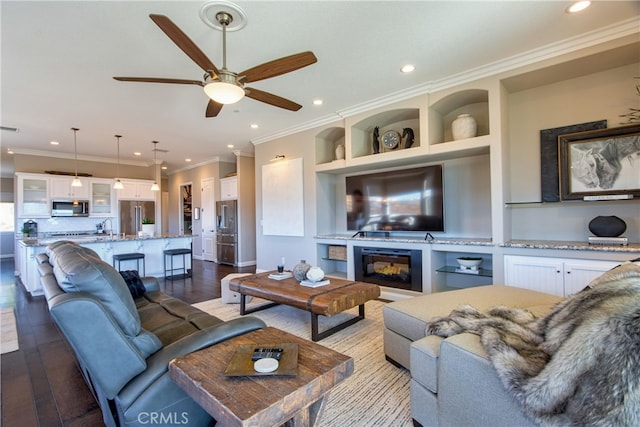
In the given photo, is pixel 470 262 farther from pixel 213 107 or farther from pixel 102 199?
pixel 102 199

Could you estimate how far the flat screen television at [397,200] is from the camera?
13.5 feet

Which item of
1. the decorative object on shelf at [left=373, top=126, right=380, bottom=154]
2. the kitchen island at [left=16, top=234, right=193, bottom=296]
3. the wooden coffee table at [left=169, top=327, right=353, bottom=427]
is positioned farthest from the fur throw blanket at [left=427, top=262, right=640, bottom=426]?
the kitchen island at [left=16, top=234, right=193, bottom=296]

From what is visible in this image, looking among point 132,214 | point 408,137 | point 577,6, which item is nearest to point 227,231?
point 132,214

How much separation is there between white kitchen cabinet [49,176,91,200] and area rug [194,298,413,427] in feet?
22.1

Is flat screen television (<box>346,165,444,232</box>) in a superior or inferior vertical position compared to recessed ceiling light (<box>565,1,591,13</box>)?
inferior

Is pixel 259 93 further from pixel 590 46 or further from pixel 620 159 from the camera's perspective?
pixel 620 159

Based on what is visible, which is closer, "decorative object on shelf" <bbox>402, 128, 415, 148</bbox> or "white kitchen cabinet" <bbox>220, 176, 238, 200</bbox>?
"decorative object on shelf" <bbox>402, 128, 415, 148</bbox>

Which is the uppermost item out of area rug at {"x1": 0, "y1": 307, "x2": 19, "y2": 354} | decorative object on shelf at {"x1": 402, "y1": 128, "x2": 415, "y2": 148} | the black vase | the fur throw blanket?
decorative object on shelf at {"x1": 402, "y1": 128, "x2": 415, "y2": 148}

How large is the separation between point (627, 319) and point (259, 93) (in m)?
2.82

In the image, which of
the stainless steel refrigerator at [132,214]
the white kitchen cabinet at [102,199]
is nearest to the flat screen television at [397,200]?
the stainless steel refrigerator at [132,214]

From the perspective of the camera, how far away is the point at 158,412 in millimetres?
1367

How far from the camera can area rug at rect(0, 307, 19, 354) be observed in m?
2.84

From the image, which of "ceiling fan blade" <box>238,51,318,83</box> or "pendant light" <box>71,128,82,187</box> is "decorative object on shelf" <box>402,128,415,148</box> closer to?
"ceiling fan blade" <box>238,51,318,83</box>

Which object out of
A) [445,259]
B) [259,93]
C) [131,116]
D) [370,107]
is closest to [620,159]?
[445,259]
